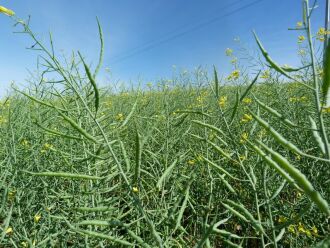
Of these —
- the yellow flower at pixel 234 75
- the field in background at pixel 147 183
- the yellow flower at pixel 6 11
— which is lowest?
the field in background at pixel 147 183

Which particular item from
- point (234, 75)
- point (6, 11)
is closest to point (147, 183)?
point (6, 11)

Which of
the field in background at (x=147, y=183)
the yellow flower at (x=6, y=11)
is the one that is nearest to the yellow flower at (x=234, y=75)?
the field in background at (x=147, y=183)

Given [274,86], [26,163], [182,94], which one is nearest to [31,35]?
[26,163]

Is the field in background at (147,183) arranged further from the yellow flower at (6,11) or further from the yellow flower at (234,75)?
the yellow flower at (234,75)

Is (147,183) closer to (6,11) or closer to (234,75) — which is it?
(6,11)

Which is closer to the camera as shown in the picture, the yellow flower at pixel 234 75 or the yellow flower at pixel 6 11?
the yellow flower at pixel 6 11

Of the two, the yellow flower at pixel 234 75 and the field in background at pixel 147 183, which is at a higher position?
the yellow flower at pixel 234 75

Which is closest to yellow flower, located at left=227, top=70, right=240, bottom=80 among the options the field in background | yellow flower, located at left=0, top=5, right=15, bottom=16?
the field in background

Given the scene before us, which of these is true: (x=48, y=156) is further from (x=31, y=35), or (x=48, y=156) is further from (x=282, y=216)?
(x=282, y=216)

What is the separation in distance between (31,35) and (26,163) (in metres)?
0.97

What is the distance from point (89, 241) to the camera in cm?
133

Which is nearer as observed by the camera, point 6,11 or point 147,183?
point 6,11

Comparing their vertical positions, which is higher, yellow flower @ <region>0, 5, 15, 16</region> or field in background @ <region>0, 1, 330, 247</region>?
yellow flower @ <region>0, 5, 15, 16</region>

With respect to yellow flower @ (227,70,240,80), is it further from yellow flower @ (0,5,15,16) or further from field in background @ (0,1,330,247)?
yellow flower @ (0,5,15,16)
